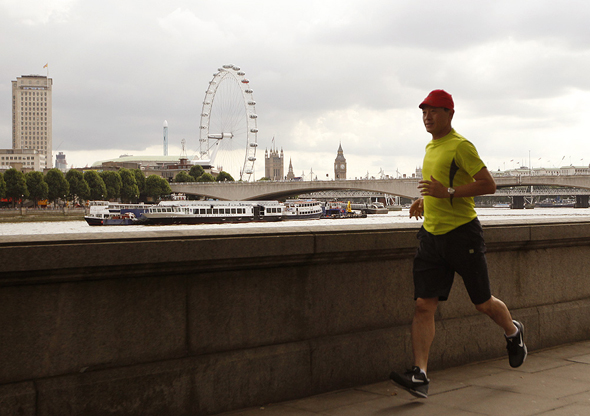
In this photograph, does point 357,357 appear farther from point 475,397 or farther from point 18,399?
point 18,399

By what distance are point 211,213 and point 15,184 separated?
4668cm

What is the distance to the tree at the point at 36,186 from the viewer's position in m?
97.5

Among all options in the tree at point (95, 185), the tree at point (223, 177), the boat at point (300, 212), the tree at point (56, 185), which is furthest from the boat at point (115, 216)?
the tree at point (223, 177)

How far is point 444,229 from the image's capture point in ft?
12.2

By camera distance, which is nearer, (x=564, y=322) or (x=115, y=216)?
(x=564, y=322)

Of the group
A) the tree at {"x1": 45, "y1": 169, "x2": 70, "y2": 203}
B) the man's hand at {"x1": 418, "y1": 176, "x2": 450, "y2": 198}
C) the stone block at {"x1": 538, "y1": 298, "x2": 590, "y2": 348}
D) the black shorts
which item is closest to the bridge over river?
the tree at {"x1": 45, "y1": 169, "x2": 70, "y2": 203}

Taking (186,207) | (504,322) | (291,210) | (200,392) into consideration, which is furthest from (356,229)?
(291,210)

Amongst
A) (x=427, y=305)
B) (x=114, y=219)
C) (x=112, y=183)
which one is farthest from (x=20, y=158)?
(x=427, y=305)

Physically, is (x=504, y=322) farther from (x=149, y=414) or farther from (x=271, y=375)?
(x=149, y=414)

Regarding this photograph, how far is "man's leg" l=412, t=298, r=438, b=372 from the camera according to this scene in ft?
12.4

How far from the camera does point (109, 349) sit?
332 cm

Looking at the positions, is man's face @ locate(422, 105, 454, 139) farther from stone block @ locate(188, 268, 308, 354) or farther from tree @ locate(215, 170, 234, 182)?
tree @ locate(215, 170, 234, 182)

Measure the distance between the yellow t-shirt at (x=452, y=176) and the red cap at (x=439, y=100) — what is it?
18 cm

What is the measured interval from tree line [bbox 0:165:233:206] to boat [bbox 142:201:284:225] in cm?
4010
